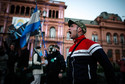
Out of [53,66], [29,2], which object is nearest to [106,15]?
[29,2]

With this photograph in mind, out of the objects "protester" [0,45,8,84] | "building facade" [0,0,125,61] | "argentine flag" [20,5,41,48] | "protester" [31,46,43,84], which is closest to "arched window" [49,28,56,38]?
"building facade" [0,0,125,61]

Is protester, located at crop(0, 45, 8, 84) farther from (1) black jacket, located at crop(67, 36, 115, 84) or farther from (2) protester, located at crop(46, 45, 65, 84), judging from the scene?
(1) black jacket, located at crop(67, 36, 115, 84)

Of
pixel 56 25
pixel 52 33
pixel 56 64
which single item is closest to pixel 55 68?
pixel 56 64

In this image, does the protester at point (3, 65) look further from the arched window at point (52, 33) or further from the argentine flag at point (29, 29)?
the arched window at point (52, 33)

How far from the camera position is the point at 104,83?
5.25 metres

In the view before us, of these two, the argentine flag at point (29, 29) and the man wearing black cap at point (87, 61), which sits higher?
the argentine flag at point (29, 29)

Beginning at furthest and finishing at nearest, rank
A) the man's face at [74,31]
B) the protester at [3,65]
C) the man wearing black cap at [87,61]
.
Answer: the protester at [3,65] < the man's face at [74,31] < the man wearing black cap at [87,61]

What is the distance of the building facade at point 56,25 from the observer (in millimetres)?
17969

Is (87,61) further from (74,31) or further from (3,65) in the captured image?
(3,65)

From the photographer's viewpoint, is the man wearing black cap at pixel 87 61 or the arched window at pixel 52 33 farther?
the arched window at pixel 52 33

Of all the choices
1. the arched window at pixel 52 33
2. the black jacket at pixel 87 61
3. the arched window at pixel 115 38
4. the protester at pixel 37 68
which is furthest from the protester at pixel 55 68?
the arched window at pixel 115 38

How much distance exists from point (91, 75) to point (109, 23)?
24.5 meters

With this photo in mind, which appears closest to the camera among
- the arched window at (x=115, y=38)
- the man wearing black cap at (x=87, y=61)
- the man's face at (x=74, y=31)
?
the man wearing black cap at (x=87, y=61)

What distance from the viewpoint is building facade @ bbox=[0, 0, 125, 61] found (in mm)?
17969
